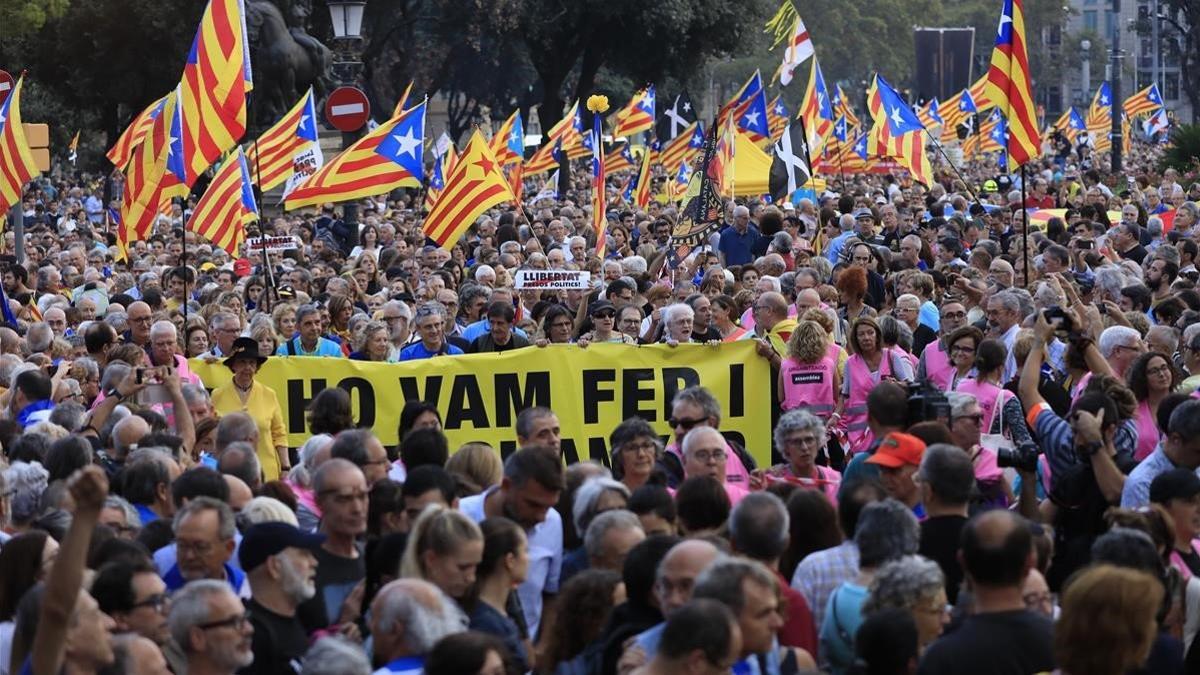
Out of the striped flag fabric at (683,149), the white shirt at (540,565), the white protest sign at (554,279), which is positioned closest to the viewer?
the white shirt at (540,565)

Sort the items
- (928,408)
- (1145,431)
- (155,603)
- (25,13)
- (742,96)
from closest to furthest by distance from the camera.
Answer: (155,603) < (928,408) < (1145,431) < (742,96) < (25,13)

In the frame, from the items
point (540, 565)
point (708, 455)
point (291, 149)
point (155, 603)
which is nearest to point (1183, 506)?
point (708, 455)

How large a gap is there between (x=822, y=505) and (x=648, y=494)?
1.89ft

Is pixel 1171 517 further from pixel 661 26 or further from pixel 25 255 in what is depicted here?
pixel 661 26

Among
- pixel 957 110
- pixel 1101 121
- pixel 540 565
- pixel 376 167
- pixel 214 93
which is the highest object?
pixel 214 93

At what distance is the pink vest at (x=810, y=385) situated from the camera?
11.5 meters

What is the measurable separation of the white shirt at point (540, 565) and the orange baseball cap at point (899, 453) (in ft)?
3.74

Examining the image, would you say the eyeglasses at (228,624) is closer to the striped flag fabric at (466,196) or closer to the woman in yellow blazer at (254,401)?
the woman in yellow blazer at (254,401)

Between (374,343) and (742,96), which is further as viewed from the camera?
(742,96)

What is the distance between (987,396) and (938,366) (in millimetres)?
1295

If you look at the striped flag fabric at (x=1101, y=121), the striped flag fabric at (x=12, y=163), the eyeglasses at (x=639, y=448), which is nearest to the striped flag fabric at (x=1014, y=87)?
the eyeglasses at (x=639, y=448)

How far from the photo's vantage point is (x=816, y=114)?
1035 inches

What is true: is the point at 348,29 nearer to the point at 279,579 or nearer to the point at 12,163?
the point at 12,163

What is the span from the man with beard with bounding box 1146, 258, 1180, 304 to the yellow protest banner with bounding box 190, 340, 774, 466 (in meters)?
3.65
